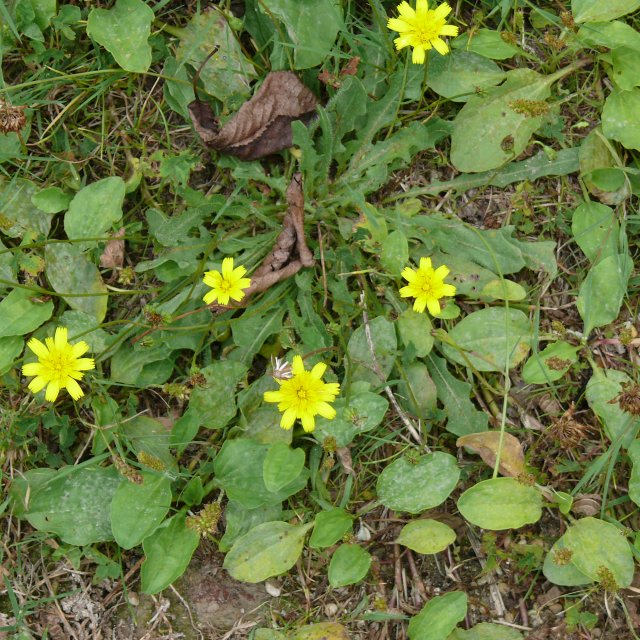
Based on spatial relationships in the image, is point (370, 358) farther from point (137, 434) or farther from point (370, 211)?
point (137, 434)

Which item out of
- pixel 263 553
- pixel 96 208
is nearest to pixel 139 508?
pixel 263 553

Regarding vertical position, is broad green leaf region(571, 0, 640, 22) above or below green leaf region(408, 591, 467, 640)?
above

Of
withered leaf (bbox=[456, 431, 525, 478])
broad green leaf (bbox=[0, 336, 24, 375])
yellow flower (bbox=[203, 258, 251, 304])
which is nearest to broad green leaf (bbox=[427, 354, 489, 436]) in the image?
withered leaf (bbox=[456, 431, 525, 478])

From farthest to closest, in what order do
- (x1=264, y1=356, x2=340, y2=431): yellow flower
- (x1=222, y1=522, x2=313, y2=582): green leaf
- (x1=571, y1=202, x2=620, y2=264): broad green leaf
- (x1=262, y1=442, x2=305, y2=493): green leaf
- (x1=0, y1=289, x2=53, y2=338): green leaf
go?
1. (x1=571, y1=202, x2=620, y2=264): broad green leaf
2. (x1=0, y1=289, x2=53, y2=338): green leaf
3. (x1=222, y1=522, x2=313, y2=582): green leaf
4. (x1=262, y1=442, x2=305, y2=493): green leaf
5. (x1=264, y1=356, x2=340, y2=431): yellow flower

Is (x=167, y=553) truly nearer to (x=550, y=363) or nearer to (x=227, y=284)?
(x=227, y=284)

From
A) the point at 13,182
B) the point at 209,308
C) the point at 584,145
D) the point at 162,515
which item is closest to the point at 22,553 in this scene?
the point at 162,515

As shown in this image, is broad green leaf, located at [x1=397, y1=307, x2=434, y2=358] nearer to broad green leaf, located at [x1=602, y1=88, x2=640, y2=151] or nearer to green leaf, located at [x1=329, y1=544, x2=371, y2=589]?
green leaf, located at [x1=329, y1=544, x2=371, y2=589]
